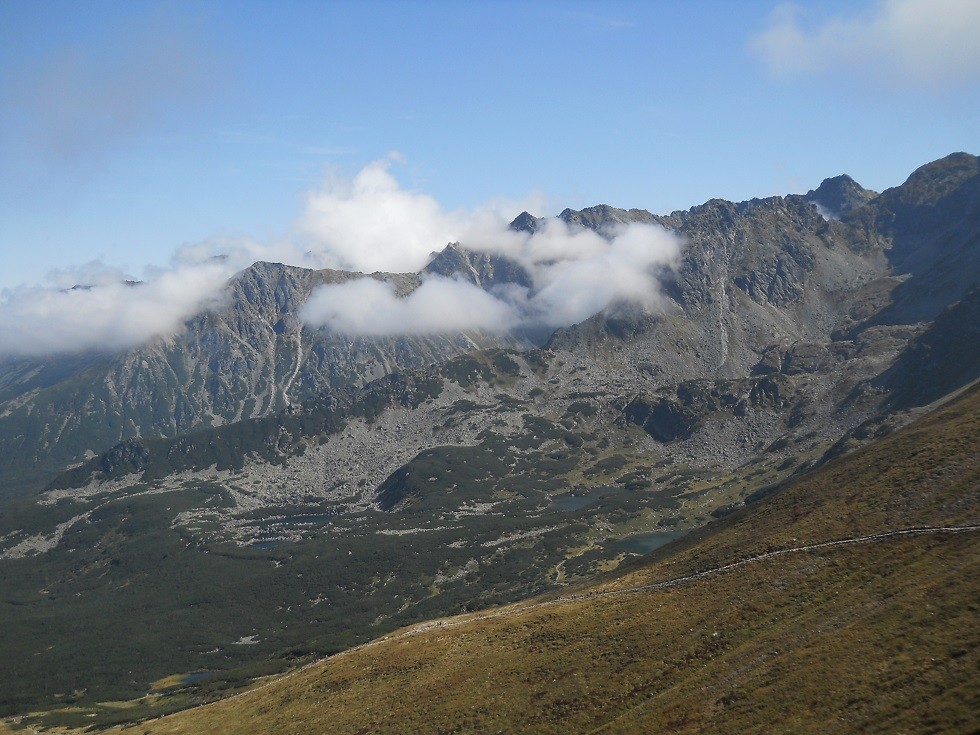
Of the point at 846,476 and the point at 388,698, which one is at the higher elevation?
the point at 846,476

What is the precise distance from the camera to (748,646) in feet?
286

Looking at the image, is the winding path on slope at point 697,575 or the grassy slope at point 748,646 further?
the winding path on slope at point 697,575

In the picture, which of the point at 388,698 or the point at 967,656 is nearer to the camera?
the point at 967,656

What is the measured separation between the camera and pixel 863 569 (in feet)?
310

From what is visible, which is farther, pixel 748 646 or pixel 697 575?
pixel 697 575

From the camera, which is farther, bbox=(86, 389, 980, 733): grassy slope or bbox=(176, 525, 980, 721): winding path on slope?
bbox=(176, 525, 980, 721): winding path on slope

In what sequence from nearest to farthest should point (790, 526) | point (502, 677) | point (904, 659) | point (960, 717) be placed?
point (960, 717) < point (904, 659) < point (502, 677) < point (790, 526)

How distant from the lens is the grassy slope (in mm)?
70688

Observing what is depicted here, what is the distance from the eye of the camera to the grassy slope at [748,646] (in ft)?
232

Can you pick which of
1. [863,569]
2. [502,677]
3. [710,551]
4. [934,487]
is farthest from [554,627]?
[934,487]

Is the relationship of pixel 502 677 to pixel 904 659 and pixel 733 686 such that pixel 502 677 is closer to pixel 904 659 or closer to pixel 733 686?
pixel 733 686

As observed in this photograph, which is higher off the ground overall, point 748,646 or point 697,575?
point 748,646

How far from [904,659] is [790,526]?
2060 inches

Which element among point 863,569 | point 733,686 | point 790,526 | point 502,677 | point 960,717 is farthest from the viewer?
point 790,526
